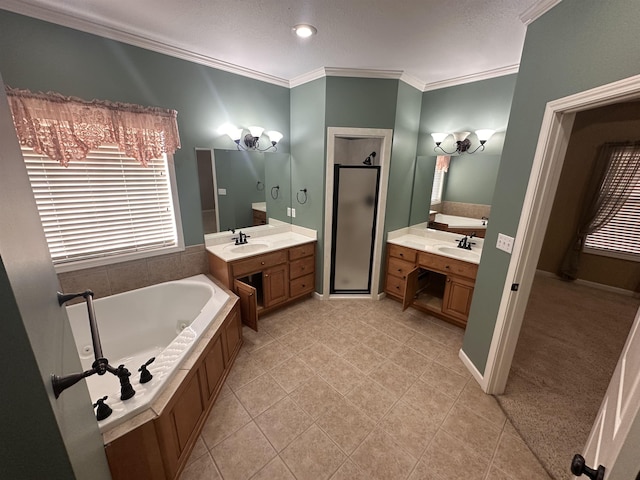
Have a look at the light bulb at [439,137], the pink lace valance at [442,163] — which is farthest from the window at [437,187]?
the light bulb at [439,137]

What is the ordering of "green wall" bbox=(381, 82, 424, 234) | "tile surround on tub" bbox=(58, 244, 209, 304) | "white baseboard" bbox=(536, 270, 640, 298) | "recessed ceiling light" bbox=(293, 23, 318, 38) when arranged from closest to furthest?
"recessed ceiling light" bbox=(293, 23, 318, 38) → "tile surround on tub" bbox=(58, 244, 209, 304) → "green wall" bbox=(381, 82, 424, 234) → "white baseboard" bbox=(536, 270, 640, 298)

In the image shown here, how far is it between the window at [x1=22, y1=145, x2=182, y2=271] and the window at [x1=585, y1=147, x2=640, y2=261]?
5.60 meters

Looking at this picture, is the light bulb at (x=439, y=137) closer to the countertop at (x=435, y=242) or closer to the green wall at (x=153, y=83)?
the countertop at (x=435, y=242)

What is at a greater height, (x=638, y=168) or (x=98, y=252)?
(x=638, y=168)

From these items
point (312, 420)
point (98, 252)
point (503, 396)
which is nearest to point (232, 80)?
point (98, 252)

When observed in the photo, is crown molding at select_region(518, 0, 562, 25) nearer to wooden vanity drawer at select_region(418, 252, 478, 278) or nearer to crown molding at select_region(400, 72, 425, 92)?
crown molding at select_region(400, 72, 425, 92)

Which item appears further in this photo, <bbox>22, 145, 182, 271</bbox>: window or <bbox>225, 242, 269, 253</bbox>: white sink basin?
<bbox>225, 242, 269, 253</bbox>: white sink basin

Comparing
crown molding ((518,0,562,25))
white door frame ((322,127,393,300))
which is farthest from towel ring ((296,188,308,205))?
crown molding ((518,0,562,25))

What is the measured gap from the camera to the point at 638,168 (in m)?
3.28

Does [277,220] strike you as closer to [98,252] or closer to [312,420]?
[98,252]

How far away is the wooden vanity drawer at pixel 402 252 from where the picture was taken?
303 cm

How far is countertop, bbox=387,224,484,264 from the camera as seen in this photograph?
2802 millimetres

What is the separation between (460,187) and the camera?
3.09m

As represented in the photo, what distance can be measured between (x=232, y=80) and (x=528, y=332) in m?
4.18
